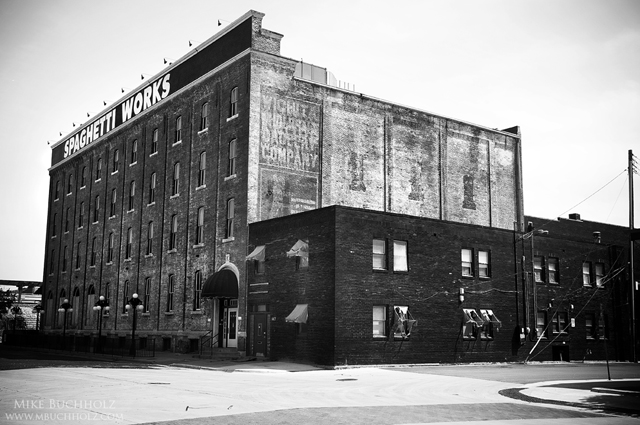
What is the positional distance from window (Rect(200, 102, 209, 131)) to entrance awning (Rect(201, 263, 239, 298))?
34.9 ft

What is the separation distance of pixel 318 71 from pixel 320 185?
9469 mm

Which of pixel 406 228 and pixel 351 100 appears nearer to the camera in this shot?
pixel 406 228

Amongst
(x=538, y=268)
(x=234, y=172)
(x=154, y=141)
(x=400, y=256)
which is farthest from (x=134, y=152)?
(x=538, y=268)

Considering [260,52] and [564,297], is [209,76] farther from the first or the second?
[564,297]

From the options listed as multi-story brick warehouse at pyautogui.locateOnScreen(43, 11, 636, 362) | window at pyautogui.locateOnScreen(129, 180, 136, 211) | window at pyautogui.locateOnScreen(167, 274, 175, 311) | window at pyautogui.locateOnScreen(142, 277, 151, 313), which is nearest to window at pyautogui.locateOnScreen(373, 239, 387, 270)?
multi-story brick warehouse at pyautogui.locateOnScreen(43, 11, 636, 362)

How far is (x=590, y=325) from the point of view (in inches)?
1645

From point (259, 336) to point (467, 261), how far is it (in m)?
12.1

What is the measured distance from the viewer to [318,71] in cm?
4616

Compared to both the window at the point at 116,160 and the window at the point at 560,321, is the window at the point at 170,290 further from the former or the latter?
the window at the point at 560,321

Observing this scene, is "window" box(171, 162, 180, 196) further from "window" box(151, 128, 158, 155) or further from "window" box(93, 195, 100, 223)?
"window" box(93, 195, 100, 223)

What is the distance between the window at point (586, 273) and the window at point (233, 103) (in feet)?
79.0

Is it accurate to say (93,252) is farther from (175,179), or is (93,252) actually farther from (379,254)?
(379,254)

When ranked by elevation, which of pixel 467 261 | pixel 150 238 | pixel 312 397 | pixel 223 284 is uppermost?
pixel 150 238

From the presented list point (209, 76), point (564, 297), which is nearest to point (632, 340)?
point (564, 297)
